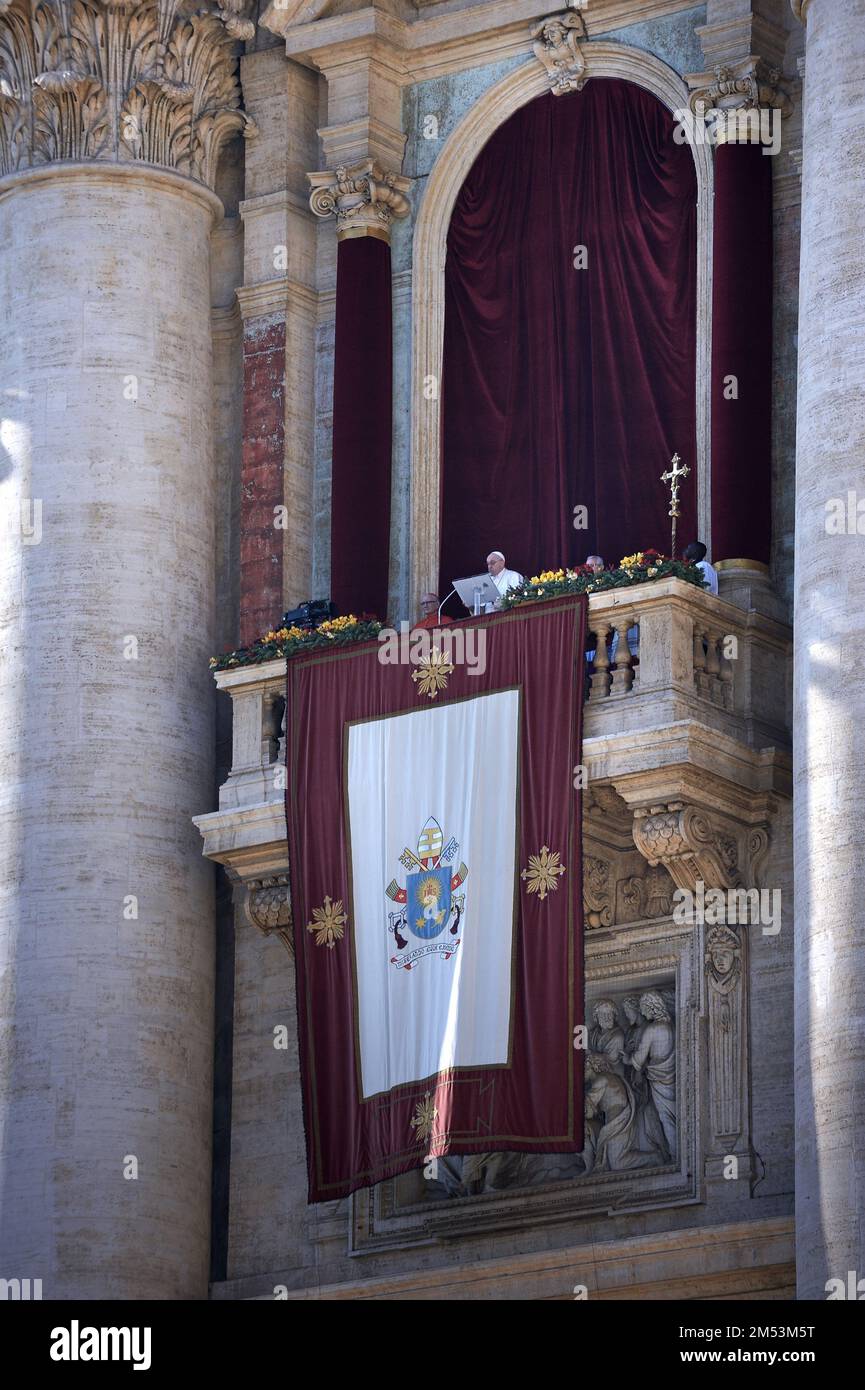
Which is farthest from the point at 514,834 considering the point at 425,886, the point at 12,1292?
the point at 12,1292

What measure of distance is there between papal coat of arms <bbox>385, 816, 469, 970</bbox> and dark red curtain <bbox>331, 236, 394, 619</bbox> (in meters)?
2.70

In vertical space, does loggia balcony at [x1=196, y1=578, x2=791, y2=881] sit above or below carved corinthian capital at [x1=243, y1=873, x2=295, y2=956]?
above

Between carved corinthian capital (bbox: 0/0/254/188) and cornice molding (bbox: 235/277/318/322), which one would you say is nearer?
carved corinthian capital (bbox: 0/0/254/188)

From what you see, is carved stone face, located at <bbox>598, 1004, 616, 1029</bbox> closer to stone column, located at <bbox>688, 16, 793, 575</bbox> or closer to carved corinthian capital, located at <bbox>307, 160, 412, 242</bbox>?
stone column, located at <bbox>688, 16, 793, 575</bbox>

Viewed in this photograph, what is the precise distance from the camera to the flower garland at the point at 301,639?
30781mm

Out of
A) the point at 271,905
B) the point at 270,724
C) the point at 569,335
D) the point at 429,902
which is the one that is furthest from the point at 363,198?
the point at 429,902

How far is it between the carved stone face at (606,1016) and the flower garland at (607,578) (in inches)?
121

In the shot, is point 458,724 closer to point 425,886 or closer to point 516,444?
point 425,886

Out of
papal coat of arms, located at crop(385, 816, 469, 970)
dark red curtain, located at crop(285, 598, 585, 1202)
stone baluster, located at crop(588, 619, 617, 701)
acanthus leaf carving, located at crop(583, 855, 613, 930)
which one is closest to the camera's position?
dark red curtain, located at crop(285, 598, 585, 1202)

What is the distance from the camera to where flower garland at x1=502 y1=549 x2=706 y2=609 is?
29.2 m

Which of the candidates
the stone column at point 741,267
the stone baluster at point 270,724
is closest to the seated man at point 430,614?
the stone baluster at point 270,724

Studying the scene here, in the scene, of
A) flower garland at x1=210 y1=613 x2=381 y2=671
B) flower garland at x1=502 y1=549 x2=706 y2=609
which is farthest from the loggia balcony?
flower garland at x1=210 y1=613 x2=381 y2=671

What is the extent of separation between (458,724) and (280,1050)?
3231 mm

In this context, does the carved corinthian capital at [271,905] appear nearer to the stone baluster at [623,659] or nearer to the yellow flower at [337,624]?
the yellow flower at [337,624]
